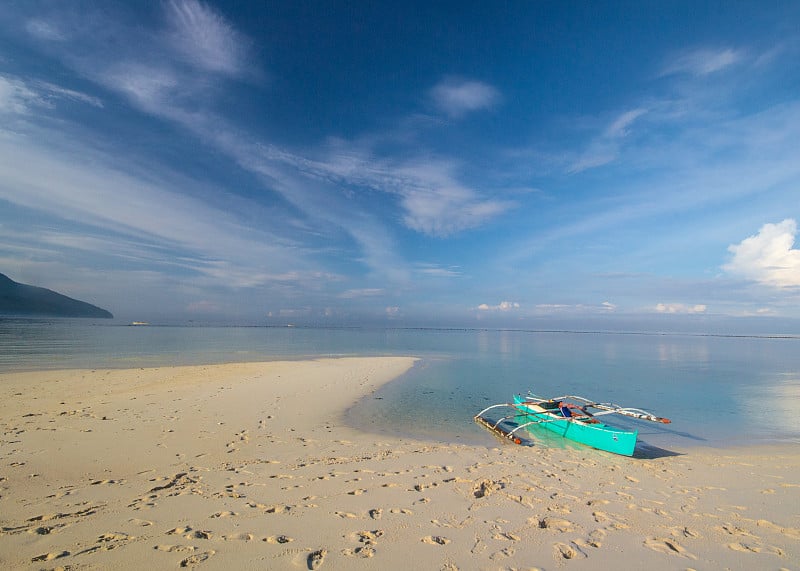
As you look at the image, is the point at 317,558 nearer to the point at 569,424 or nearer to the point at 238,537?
the point at 238,537

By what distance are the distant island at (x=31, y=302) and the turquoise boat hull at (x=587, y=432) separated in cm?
18643

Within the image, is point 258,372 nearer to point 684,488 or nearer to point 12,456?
point 12,456

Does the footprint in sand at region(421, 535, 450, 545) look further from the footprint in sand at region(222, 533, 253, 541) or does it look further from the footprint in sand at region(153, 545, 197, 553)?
the footprint in sand at region(153, 545, 197, 553)

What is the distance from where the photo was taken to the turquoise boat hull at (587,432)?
1129cm

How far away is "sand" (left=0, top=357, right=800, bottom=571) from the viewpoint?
5441 mm

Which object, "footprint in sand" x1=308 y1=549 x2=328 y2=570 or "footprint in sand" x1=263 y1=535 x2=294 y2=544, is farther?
"footprint in sand" x1=263 y1=535 x2=294 y2=544

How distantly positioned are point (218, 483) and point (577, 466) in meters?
9.38

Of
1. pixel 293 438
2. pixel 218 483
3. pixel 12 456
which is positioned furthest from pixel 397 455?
pixel 12 456

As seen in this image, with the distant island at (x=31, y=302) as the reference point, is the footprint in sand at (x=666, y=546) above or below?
below

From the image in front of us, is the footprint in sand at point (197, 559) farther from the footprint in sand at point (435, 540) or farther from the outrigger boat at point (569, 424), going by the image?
the outrigger boat at point (569, 424)

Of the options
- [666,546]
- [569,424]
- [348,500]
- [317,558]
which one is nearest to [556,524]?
[666,546]

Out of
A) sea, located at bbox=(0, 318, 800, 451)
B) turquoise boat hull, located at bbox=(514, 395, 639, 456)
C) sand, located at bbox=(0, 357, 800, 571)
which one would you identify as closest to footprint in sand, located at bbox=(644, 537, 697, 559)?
sand, located at bbox=(0, 357, 800, 571)

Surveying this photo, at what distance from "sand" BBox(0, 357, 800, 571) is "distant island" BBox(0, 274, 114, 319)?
180m

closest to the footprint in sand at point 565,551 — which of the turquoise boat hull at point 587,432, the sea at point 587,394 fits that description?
the turquoise boat hull at point 587,432
